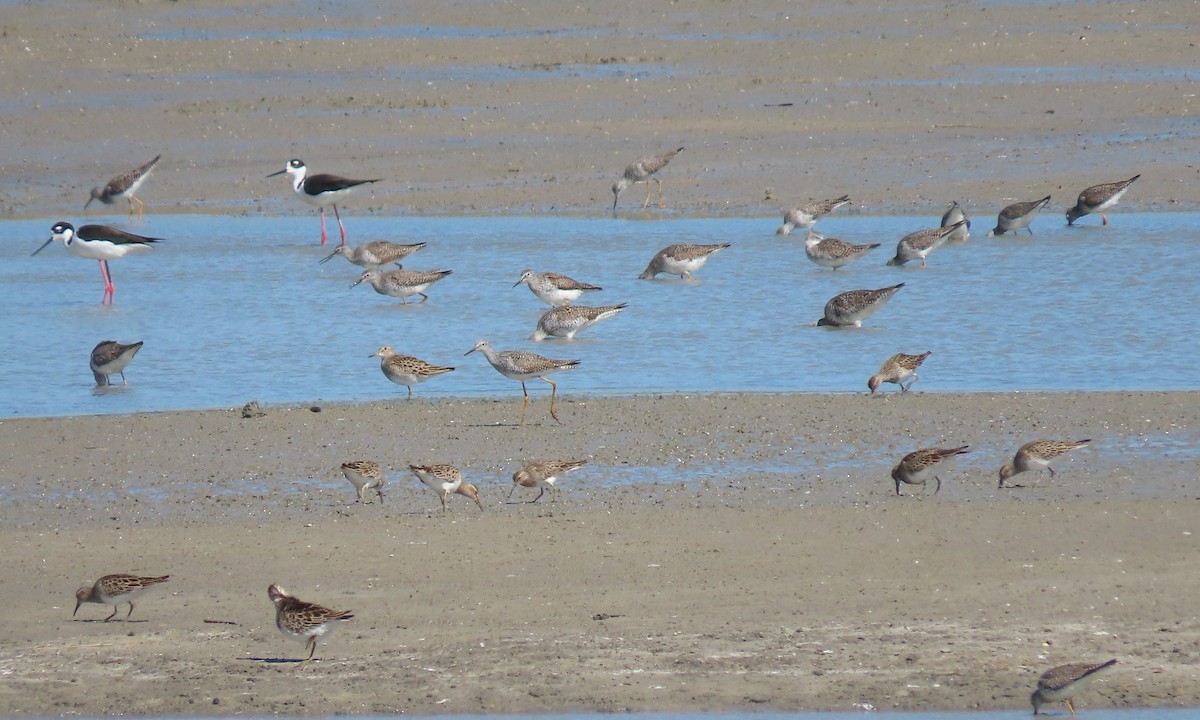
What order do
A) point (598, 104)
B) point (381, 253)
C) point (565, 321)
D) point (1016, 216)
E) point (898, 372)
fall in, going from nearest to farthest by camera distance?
1. point (898, 372)
2. point (565, 321)
3. point (381, 253)
4. point (1016, 216)
5. point (598, 104)

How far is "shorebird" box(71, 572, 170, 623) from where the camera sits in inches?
283

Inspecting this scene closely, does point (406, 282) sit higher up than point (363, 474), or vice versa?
point (363, 474)

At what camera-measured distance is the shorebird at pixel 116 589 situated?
7.18 metres

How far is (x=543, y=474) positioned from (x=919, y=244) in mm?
8460

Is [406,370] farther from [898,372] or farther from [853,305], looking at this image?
[853,305]

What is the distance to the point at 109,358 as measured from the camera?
12148mm

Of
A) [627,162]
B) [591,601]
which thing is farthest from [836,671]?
[627,162]

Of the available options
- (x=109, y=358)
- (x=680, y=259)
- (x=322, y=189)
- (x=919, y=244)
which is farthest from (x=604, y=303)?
(x=322, y=189)

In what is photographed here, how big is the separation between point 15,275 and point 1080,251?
10.6 meters

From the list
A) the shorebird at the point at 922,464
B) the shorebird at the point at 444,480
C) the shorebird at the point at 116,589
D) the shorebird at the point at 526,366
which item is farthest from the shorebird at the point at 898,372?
the shorebird at the point at 116,589

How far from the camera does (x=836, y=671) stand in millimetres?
6617

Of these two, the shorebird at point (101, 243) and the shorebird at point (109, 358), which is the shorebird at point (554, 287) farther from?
the shorebird at point (101, 243)

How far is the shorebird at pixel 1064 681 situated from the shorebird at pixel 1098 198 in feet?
40.5

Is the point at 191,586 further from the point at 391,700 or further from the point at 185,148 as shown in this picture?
the point at 185,148
